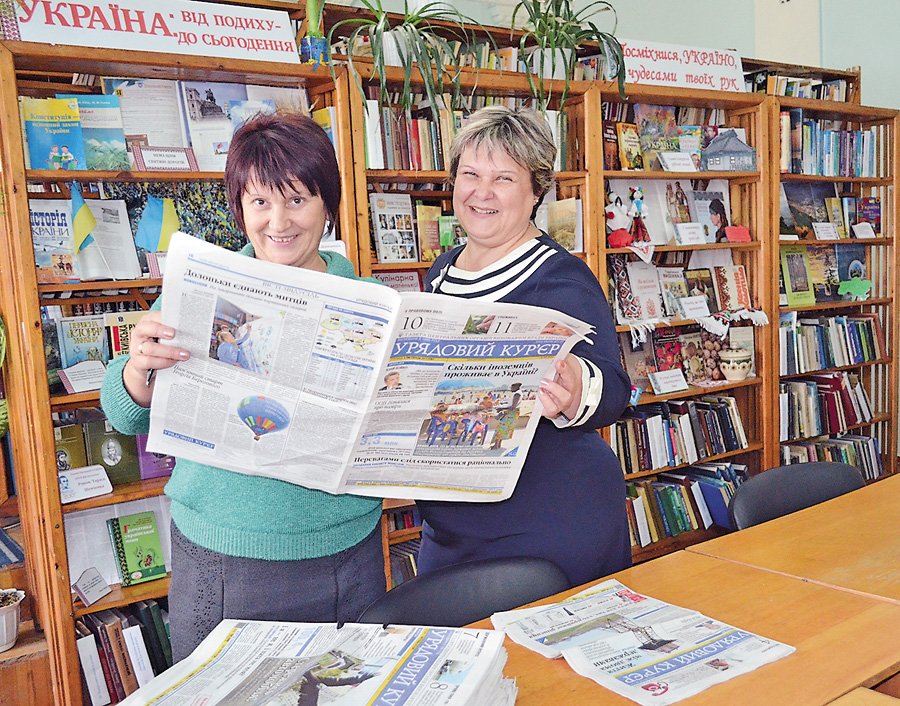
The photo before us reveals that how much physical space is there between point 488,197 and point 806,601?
101 centimetres

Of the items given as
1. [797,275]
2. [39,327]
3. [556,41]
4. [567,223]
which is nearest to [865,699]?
[39,327]

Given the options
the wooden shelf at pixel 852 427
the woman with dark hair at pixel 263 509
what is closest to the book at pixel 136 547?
the woman with dark hair at pixel 263 509

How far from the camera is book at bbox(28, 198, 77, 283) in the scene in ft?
8.00

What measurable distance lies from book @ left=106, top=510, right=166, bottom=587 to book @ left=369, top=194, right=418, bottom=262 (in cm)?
127

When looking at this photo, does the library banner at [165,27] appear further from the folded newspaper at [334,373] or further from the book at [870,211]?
the book at [870,211]

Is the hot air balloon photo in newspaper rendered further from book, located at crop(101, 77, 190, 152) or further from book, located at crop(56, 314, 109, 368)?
book, located at crop(101, 77, 190, 152)

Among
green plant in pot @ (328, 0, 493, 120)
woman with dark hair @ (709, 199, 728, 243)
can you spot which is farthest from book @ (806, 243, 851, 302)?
green plant in pot @ (328, 0, 493, 120)

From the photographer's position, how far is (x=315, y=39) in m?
2.71

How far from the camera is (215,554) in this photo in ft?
4.42

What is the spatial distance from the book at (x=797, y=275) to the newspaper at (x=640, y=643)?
344 cm

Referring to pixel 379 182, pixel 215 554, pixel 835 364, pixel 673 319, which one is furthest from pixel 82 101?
pixel 835 364

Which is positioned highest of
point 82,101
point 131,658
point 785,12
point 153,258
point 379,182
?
point 785,12

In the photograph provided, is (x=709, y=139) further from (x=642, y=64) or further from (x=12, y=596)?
(x=12, y=596)

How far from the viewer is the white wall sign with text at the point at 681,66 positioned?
360cm
